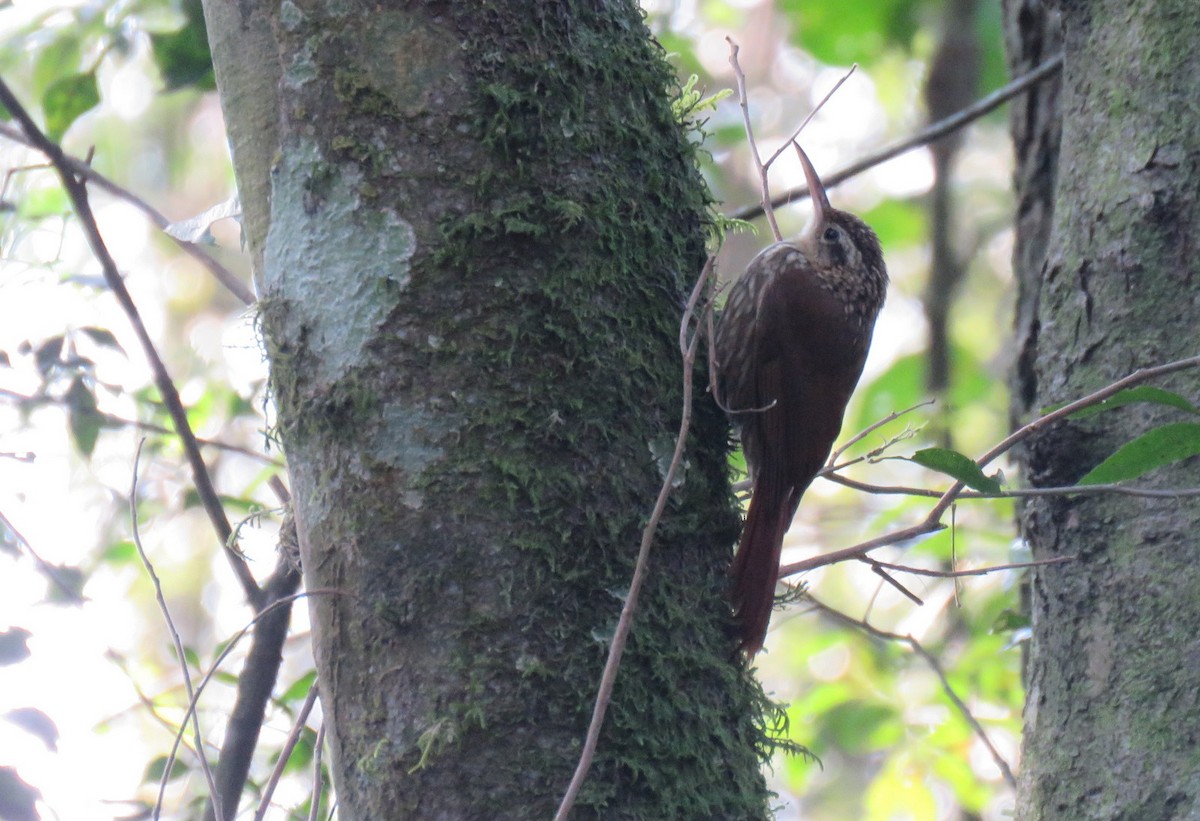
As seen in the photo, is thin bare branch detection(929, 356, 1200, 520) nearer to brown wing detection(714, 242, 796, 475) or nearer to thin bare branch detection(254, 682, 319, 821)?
brown wing detection(714, 242, 796, 475)

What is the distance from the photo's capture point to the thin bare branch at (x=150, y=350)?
71.7 inches

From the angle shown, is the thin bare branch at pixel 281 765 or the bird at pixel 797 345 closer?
the thin bare branch at pixel 281 765

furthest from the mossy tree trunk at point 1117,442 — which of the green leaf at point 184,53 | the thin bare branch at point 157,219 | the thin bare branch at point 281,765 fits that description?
the green leaf at point 184,53

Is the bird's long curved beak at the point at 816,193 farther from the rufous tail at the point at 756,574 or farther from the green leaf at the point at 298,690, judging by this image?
the green leaf at the point at 298,690

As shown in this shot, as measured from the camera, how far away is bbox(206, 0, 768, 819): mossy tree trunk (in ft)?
4.77

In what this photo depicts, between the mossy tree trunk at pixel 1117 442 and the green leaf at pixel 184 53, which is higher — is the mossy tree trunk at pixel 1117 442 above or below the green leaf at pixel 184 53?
below

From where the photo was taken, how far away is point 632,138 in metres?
1.88

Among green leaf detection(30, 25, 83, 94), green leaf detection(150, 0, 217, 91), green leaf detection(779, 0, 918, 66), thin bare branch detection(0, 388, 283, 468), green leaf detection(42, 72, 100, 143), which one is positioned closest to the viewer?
thin bare branch detection(0, 388, 283, 468)

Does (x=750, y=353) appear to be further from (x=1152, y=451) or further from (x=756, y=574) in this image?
(x=1152, y=451)

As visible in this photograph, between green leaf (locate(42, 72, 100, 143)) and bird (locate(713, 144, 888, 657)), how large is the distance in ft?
4.73

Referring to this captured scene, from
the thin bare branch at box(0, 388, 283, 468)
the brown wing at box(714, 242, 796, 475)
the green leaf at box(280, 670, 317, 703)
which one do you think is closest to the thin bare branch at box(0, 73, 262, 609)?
the thin bare branch at box(0, 388, 283, 468)

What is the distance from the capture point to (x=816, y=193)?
321cm

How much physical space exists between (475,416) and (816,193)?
1926mm

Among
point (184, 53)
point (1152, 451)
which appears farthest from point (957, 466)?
point (184, 53)
